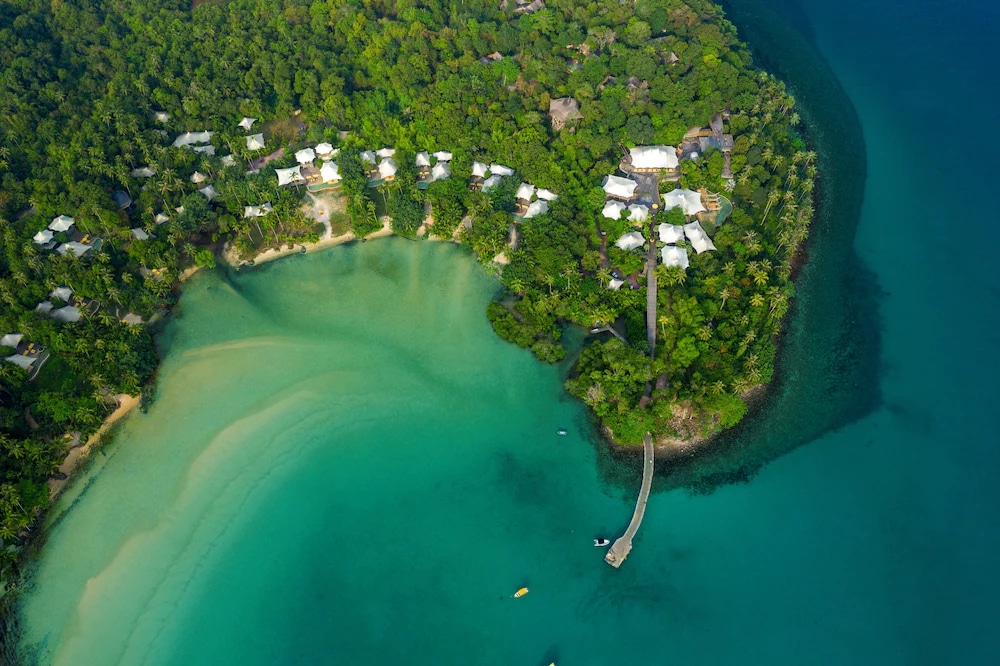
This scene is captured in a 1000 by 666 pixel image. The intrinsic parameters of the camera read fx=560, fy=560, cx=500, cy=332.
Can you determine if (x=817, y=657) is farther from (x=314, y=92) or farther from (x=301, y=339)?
(x=314, y=92)

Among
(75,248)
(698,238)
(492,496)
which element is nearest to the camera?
(492,496)

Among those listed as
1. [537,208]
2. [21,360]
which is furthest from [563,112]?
[21,360]

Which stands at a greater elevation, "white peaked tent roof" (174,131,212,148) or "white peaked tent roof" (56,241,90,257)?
"white peaked tent roof" (174,131,212,148)

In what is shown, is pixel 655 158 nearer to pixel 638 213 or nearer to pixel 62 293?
pixel 638 213

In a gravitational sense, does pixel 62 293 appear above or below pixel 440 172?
below

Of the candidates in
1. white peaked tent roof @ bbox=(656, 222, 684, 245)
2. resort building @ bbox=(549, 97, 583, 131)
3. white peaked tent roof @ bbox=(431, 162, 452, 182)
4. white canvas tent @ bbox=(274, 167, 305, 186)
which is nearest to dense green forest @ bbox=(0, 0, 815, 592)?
resort building @ bbox=(549, 97, 583, 131)

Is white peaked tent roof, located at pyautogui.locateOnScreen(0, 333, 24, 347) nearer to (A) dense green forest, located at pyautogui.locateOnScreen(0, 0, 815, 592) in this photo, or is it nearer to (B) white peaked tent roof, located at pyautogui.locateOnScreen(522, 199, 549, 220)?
(A) dense green forest, located at pyautogui.locateOnScreen(0, 0, 815, 592)

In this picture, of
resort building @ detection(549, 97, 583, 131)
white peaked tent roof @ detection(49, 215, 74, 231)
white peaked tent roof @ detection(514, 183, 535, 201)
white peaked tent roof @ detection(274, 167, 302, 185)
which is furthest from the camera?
resort building @ detection(549, 97, 583, 131)
